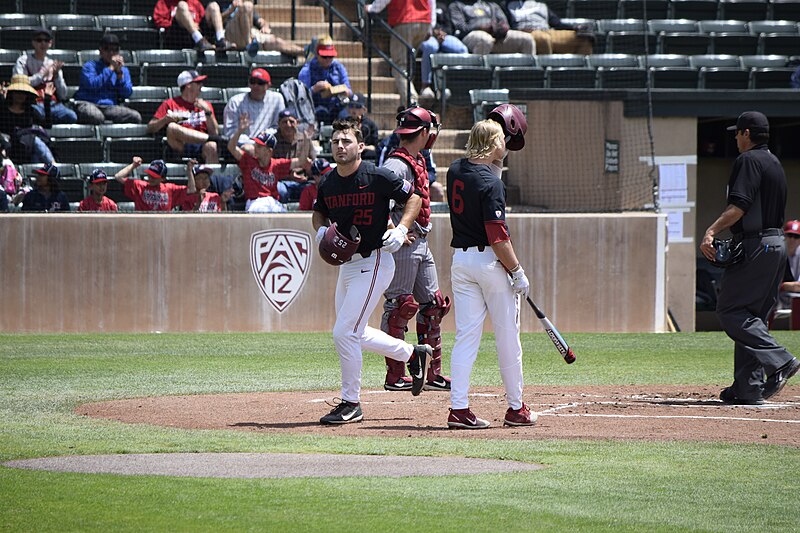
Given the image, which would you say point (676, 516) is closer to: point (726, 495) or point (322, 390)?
point (726, 495)

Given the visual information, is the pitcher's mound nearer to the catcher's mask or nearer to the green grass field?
the green grass field

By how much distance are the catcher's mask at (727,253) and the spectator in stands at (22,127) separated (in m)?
9.86

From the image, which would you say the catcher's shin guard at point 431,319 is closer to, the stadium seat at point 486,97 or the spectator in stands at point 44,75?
the spectator in stands at point 44,75

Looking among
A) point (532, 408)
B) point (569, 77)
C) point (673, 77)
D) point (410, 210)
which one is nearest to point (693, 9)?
point (673, 77)

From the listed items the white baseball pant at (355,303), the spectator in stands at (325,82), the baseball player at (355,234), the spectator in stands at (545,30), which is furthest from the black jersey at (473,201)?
the spectator in stands at (545,30)

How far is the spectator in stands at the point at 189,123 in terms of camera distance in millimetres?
15789

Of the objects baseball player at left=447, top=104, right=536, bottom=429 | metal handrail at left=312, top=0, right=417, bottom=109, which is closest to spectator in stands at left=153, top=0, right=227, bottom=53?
metal handrail at left=312, top=0, right=417, bottom=109

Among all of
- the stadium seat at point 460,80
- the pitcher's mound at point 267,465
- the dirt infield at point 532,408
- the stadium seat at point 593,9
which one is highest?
the stadium seat at point 593,9

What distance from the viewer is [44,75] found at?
16.3 meters

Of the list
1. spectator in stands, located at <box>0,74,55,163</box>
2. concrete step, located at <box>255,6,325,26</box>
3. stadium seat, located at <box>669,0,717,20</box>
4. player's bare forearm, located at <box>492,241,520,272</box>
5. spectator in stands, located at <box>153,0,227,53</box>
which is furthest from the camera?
stadium seat, located at <box>669,0,717,20</box>

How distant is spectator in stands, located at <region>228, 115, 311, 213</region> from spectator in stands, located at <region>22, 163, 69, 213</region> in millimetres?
2277

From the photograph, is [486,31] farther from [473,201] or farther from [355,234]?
[473,201]

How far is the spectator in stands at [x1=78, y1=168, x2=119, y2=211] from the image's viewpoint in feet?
48.2

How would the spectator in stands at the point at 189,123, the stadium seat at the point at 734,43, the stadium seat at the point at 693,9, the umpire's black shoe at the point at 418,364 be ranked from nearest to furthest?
the umpire's black shoe at the point at 418,364, the spectator in stands at the point at 189,123, the stadium seat at the point at 734,43, the stadium seat at the point at 693,9
